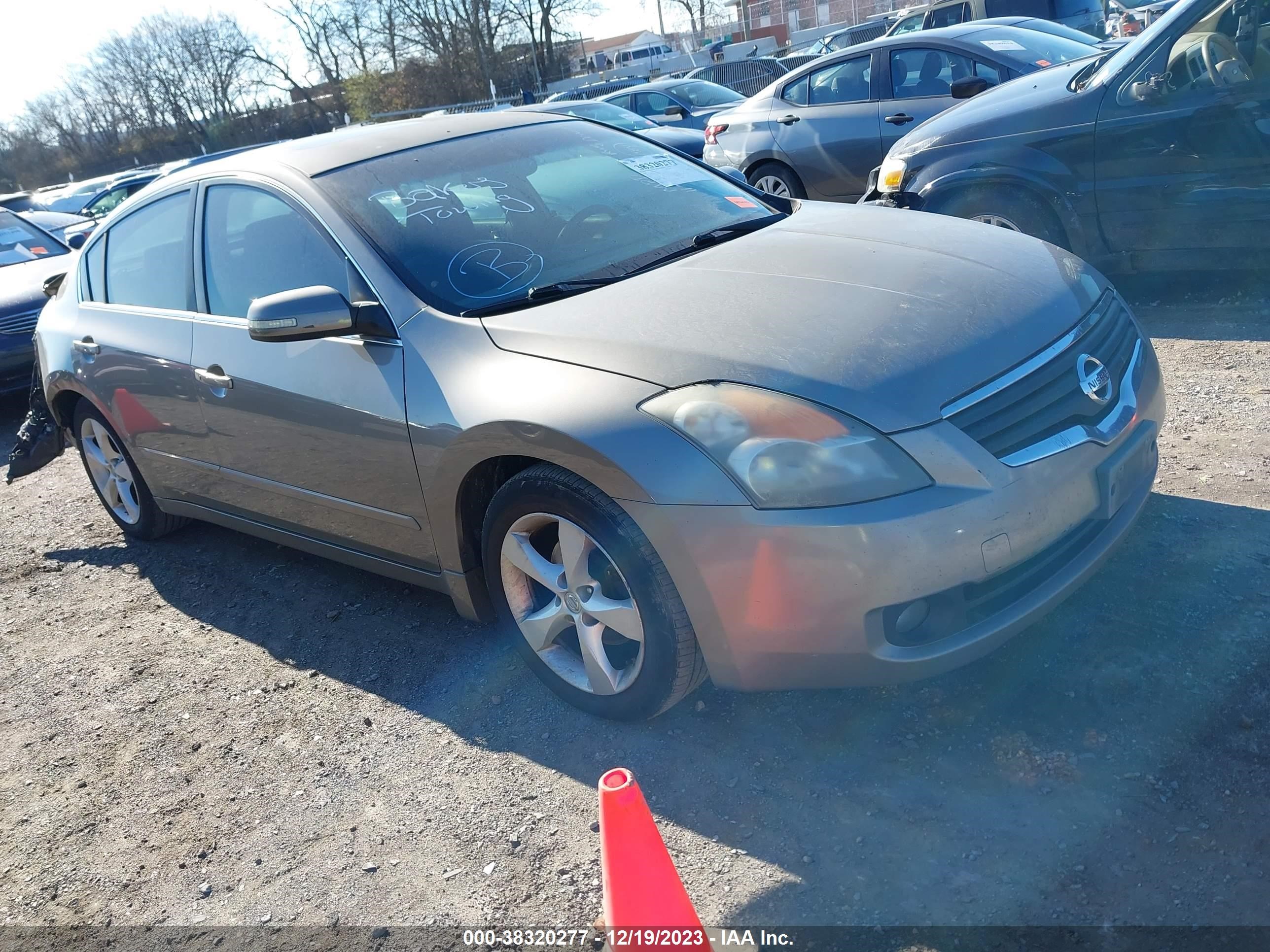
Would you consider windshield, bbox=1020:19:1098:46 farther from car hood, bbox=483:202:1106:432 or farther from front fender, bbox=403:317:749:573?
front fender, bbox=403:317:749:573

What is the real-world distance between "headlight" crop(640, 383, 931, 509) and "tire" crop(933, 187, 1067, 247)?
11.8 ft

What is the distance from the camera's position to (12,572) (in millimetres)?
5234

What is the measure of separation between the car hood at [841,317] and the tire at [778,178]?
5.72 metres

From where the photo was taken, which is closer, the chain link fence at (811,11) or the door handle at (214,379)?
the door handle at (214,379)

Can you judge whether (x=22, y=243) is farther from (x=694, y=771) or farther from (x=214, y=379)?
(x=694, y=771)

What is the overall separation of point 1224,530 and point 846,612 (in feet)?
5.65

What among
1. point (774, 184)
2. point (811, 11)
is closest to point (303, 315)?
point (774, 184)

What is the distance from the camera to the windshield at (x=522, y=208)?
3334mm

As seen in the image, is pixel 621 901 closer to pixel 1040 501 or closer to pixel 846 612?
pixel 846 612

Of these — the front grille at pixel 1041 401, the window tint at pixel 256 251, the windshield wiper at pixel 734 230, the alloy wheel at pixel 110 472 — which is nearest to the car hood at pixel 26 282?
the alloy wheel at pixel 110 472

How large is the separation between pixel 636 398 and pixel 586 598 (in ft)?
1.98

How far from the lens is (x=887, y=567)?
240cm

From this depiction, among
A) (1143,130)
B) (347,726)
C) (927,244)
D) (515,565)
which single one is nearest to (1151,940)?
(515,565)

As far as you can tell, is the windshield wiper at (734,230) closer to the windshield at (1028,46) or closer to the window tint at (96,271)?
the window tint at (96,271)
